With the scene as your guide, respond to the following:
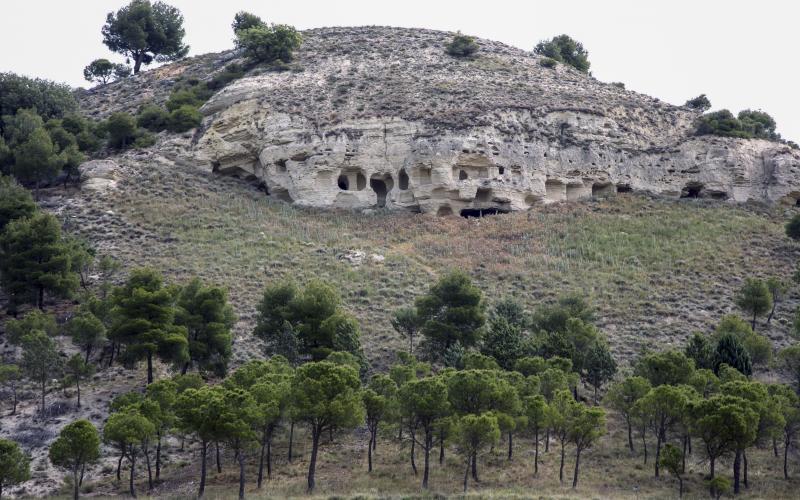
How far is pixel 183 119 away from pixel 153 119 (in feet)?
10.1

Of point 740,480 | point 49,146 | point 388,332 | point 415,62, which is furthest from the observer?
point 415,62

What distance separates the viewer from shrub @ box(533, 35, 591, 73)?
8950 cm

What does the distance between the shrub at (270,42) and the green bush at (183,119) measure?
1132 cm

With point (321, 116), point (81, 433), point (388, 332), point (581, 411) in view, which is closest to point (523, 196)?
point (321, 116)

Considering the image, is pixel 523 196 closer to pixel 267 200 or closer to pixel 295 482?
pixel 267 200

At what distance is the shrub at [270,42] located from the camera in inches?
3066

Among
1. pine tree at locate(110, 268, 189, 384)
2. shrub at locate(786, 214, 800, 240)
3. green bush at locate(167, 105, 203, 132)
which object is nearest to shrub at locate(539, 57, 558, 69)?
shrub at locate(786, 214, 800, 240)

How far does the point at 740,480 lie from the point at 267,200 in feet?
121

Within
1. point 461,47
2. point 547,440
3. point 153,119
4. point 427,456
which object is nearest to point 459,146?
point 461,47

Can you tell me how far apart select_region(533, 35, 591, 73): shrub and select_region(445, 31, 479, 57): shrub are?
995cm

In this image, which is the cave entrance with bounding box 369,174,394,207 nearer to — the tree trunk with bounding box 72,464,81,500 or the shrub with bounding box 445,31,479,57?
the shrub with bounding box 445,31,479,57

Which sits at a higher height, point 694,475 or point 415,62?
point 415,62

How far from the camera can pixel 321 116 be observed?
6731 centimetres

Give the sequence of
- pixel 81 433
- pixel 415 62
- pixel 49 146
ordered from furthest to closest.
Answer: pixel 415 62, pixel 49 146, pixel 81 433
